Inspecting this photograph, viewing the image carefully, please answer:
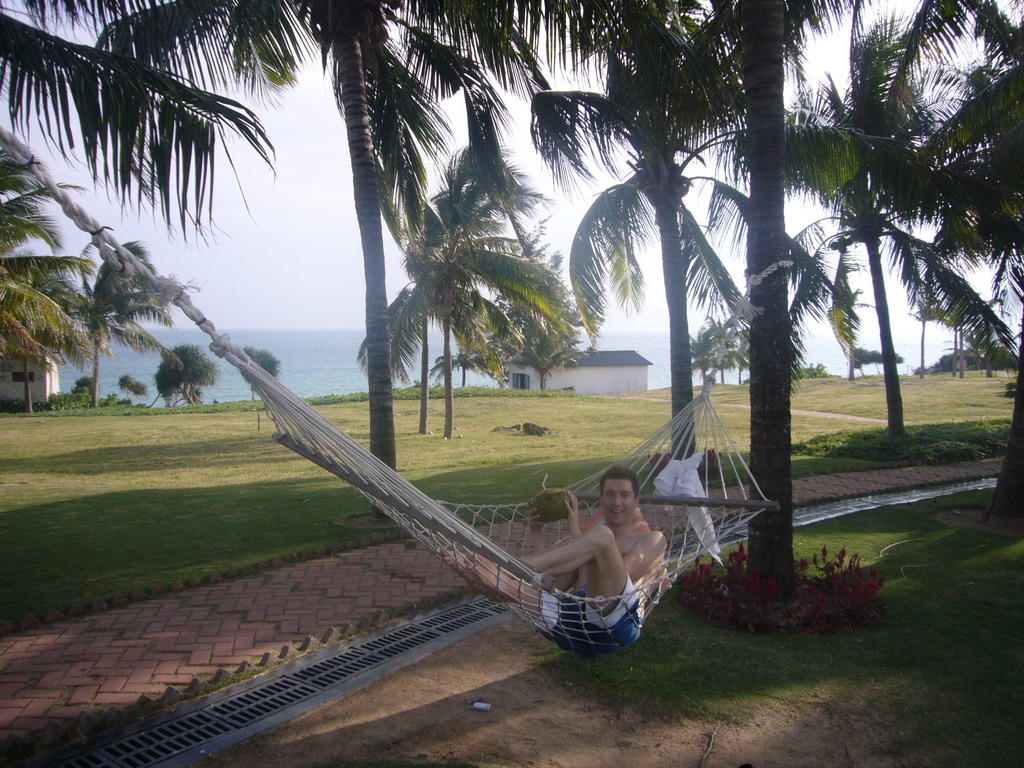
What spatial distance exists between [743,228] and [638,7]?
3.44 meters

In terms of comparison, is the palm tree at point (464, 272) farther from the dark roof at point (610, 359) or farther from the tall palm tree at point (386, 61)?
the dark roof at point (610, 359)

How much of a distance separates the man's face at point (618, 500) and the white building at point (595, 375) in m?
28.6

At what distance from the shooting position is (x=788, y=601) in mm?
3592

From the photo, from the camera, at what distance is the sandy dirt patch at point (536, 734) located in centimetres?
233

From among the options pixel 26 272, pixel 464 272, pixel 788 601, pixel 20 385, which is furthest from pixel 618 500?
pixel 20 385

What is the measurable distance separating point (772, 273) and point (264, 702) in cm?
300

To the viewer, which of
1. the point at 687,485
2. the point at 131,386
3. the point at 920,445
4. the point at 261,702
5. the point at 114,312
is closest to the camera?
the point at 261,702

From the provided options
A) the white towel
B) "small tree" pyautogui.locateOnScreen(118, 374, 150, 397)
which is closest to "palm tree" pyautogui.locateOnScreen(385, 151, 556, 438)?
the white towel

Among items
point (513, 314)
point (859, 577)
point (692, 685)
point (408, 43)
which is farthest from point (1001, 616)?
point (513, 314)

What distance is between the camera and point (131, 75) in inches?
128

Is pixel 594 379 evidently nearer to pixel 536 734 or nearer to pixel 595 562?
pixel 595 562

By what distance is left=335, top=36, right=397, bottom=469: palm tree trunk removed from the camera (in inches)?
200

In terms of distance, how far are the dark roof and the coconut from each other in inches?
1207

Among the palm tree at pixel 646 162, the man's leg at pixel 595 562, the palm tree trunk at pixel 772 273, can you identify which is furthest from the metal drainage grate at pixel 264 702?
the palm tree at pixel 646 162
